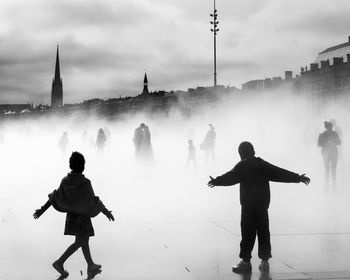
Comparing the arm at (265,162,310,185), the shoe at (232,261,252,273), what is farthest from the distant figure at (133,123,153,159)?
the shoe at (232,261,252,273)

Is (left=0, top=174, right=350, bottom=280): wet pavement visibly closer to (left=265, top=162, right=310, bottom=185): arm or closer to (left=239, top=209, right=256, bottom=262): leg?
(left=239, top=209, right=256, bottom=262): leg

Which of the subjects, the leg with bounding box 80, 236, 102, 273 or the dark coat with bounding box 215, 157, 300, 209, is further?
the dark coat with bounding box 215, 157, 300, 209

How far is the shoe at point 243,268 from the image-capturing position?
606 centimetres

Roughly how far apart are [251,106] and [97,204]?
78.0 meters

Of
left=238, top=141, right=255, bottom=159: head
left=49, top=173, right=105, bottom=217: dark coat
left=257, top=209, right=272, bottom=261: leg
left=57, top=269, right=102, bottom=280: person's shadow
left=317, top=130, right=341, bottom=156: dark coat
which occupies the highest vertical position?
left=317, top=130, right=341, bottom=156: dark coat

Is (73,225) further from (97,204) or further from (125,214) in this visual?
(125,214)

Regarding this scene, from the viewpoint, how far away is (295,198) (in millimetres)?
12898

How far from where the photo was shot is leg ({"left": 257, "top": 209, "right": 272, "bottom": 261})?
6.27m

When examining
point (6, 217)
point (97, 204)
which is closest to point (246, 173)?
point (97, 204)

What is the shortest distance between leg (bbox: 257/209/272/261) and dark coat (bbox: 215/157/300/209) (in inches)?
4.2

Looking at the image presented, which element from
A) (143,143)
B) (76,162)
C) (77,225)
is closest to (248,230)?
(77,225)

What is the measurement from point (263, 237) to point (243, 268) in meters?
0.45

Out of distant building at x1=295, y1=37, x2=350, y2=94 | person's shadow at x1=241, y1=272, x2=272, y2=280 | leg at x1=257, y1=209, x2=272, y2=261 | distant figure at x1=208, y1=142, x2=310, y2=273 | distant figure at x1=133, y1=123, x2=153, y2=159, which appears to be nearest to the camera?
person's shadow at x1=241, y1=272, x2=272, y2=280

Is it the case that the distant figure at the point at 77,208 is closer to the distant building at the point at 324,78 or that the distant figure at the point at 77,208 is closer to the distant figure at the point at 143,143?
the distant figure at the point at 143,143
